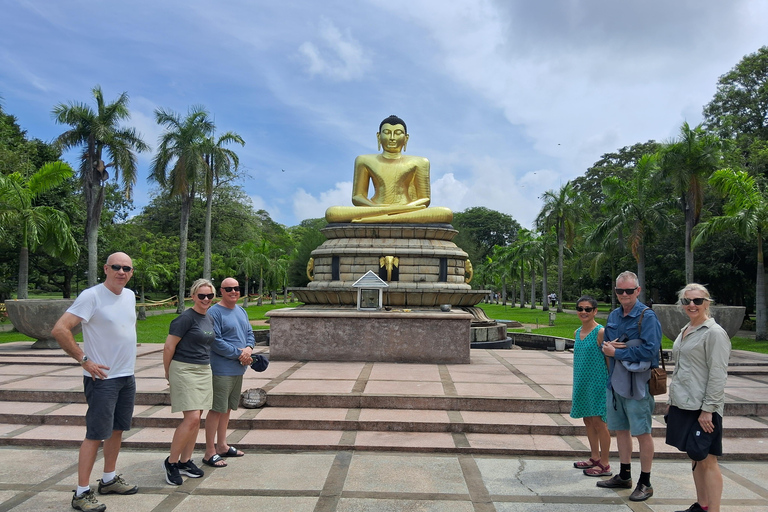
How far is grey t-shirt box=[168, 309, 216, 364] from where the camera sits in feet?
15.5

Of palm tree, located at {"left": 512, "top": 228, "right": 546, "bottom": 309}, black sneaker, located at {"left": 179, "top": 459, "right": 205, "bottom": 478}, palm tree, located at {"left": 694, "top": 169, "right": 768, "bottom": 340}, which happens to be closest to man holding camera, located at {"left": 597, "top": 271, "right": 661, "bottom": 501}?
black sneaker, located at {"left": 179, "top": 459, "right": 205, "bottom": 478}

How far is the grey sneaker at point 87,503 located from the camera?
414 centimetres

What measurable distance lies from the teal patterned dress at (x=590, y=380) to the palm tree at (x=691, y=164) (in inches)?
651

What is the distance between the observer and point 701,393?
4020mm

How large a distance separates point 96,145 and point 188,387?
21853 mm

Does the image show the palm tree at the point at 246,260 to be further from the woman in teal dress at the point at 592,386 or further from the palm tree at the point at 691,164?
the woman in teal dress at the point at 592,386

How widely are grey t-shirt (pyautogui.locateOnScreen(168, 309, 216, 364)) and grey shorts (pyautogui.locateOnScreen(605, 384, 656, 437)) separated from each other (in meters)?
3.46

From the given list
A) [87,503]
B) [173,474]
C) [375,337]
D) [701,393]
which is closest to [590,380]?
[701,393]

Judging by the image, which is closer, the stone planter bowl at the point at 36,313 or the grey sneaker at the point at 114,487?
the grey sneaker at the point at 114,487

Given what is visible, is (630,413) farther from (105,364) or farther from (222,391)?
(105,364)

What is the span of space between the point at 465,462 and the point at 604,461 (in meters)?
1.26

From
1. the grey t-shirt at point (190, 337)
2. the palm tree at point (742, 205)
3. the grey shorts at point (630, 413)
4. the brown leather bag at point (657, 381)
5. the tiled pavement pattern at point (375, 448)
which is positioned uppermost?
the palm tree at point (742, 205)

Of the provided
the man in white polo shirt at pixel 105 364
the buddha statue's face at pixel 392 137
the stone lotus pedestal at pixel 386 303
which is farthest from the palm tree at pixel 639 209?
the man in white polo shirt at pixel 105 364

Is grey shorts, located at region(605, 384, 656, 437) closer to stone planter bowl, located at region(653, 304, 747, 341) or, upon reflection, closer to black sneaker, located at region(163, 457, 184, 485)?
black sneaker, located at region(163, 457, 184, 485)
